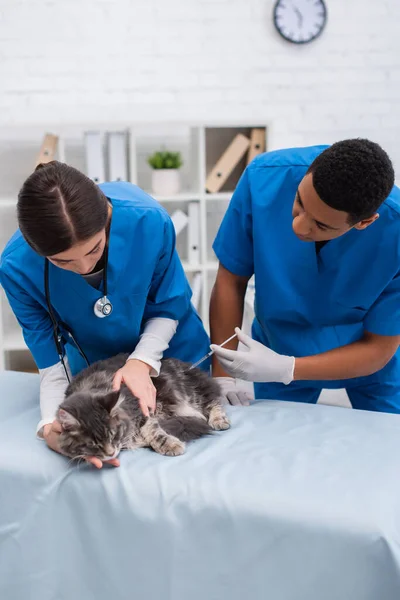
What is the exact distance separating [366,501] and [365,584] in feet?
0.43

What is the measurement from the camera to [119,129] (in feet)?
9.99

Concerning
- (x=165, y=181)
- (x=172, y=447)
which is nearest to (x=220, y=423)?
(x=172, y=447)

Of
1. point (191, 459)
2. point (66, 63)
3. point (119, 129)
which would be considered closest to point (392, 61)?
point (119, 129)

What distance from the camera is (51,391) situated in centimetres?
129

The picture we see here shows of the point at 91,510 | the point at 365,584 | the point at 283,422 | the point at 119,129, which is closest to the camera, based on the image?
the point at 365,584

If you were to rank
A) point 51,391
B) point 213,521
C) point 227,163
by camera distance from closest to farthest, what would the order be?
point 213,521
point 51,391
point 227,163

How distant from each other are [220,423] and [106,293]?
404mm

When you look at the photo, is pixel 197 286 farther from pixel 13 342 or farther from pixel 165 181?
pixel 13 342

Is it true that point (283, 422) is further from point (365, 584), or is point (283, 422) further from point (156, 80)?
point (156, 80)

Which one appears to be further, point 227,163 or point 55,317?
point 227,163

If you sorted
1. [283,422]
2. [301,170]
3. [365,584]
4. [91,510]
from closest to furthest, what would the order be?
[365,584], [91,510], [283,422], [301,170]

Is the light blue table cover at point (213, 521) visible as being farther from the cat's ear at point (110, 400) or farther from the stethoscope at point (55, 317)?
the stethoscope at point (55, 317)

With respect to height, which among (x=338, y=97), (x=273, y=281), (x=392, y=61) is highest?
(x=392, y=61)

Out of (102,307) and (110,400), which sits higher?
(102,307)
